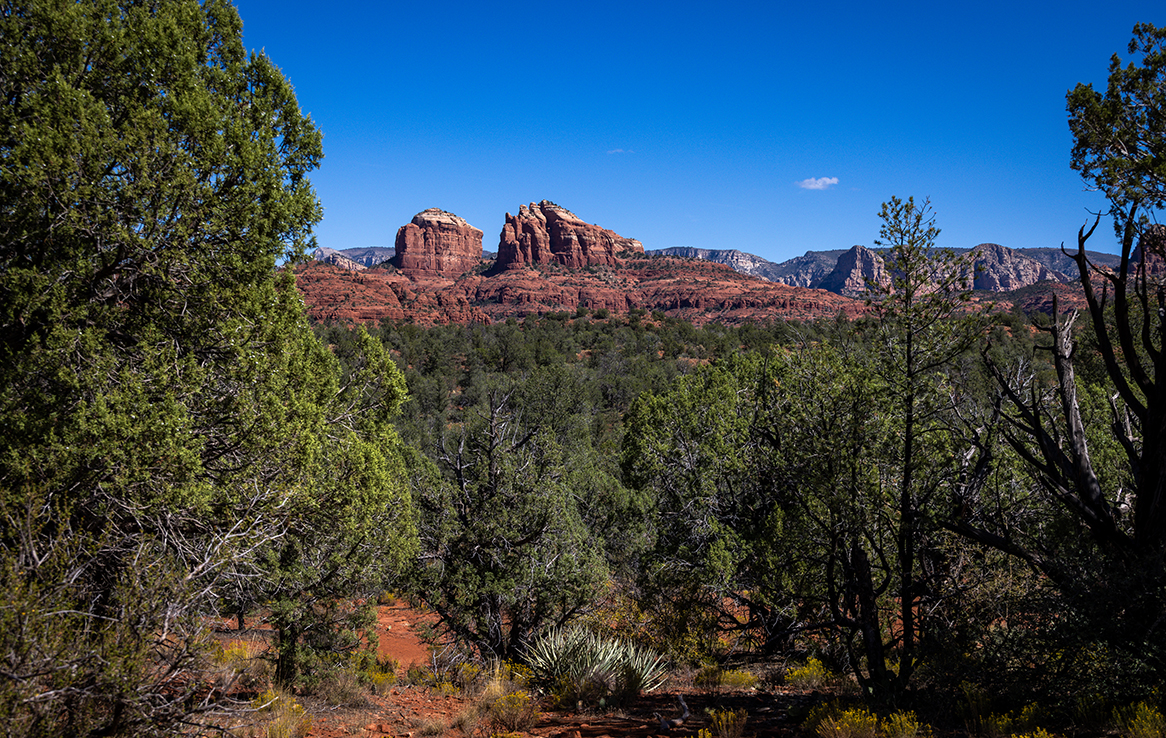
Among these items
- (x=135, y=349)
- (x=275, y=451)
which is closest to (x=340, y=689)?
(x=275, y=451)

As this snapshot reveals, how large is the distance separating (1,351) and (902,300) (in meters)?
8.54

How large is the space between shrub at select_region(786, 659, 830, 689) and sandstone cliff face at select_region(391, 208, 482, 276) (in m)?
147

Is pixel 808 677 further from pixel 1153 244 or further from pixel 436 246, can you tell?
pixel 436 246

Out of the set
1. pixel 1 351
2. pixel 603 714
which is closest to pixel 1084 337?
pixel 603 714

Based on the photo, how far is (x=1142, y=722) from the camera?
4734 millimetres

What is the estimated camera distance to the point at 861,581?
6441 millimetres

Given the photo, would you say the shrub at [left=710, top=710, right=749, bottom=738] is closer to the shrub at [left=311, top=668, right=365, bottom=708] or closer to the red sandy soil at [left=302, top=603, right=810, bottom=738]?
the red sandy soil at [left=302, top=603, right=810, bottom=738]

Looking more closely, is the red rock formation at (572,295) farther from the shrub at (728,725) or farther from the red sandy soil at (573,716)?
the shrub at (728,725)

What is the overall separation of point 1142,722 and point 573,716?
19.5 feet

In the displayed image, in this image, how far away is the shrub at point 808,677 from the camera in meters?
9.97

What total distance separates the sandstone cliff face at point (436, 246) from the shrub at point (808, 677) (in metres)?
147

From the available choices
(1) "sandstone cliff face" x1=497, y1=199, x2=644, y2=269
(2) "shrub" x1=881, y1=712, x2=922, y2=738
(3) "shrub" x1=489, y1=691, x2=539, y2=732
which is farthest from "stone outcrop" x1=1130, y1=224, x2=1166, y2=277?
(1) "sandstone cliff face" x1=497, y1=199, x2=644, y2=269

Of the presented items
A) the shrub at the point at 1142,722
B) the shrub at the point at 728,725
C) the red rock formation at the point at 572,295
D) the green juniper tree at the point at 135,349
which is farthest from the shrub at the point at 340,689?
the red rock formation at the point at 572,295

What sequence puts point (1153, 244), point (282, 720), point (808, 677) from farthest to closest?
point (808, 677) < point (282, 720) < point (1153, 244)
